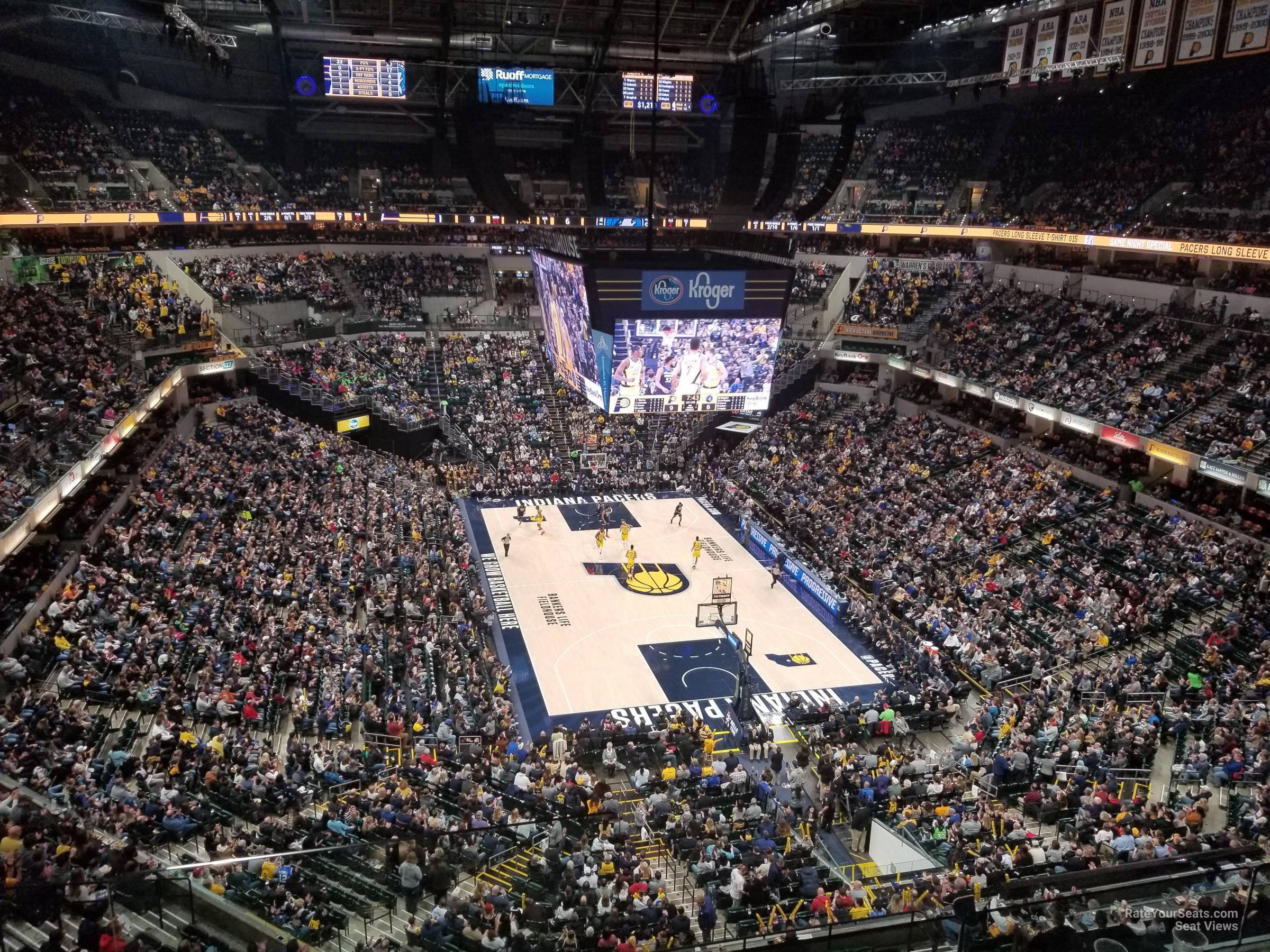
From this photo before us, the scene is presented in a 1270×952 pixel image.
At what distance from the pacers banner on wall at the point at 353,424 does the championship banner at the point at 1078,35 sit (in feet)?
81.7

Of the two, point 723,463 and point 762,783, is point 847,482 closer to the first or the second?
point 723,463

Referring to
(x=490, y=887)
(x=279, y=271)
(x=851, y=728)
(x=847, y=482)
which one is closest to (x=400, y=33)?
(x=279, y=271)

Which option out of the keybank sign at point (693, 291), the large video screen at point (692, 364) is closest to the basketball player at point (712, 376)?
the large video screen at point (692, 364)

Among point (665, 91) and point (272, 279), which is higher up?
point (665, 91)

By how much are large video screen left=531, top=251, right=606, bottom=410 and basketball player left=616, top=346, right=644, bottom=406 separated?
456 mm

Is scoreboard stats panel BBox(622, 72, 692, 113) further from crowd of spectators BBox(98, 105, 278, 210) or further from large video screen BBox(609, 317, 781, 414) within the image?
large video screen BBox(609, 317, 781, 414)

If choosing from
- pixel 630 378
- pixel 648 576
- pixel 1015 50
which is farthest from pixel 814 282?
pixel 630 378

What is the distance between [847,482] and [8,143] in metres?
29.6

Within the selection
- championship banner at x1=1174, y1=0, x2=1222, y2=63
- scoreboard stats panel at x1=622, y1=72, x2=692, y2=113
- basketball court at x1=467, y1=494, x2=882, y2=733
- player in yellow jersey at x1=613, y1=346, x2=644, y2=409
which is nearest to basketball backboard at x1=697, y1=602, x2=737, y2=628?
basketball court at x1=467, y1=494, x2=882, y2=733

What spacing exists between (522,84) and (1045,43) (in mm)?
17148

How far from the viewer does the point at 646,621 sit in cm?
2448

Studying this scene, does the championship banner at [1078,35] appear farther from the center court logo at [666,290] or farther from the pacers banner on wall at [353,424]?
the pacers banner on wall at [353,424]

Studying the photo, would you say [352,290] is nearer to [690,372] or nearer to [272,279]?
[272,279]

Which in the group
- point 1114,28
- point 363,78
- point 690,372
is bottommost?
point 690,372
